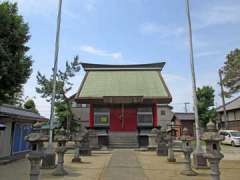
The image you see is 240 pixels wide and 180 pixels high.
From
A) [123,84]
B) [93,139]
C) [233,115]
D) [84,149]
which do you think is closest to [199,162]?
[84,149]

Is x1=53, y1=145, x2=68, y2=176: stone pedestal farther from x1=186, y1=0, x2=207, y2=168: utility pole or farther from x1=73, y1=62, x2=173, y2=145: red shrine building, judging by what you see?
x1=73, y1=62, x2=173, y2=145: red shrine building

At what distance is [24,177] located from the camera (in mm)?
8406

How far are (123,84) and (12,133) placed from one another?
47.4ft

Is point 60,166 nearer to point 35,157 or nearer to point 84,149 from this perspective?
point 35,157

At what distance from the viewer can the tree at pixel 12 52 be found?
940 centimetres

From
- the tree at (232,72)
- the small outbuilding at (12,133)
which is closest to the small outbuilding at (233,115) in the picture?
the tree at (232,72)

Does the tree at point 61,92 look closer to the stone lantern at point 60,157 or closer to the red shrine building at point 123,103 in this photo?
the red shrine building at point 123,103

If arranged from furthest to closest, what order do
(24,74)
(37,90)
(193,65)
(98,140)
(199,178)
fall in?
(37,90)
(98,140)
(193,65)
(24,74)
(199,178)

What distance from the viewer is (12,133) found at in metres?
14.6

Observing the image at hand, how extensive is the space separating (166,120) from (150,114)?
62.4 ft

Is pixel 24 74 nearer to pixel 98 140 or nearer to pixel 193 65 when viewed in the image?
pixel 193 65

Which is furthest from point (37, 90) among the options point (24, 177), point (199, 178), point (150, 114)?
point (199, 178)

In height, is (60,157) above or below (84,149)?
above

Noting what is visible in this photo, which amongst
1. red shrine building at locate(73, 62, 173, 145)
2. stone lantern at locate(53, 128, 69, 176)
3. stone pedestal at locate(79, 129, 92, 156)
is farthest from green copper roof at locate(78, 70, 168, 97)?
stone lantern at locate(53, 128, 69, 176)
